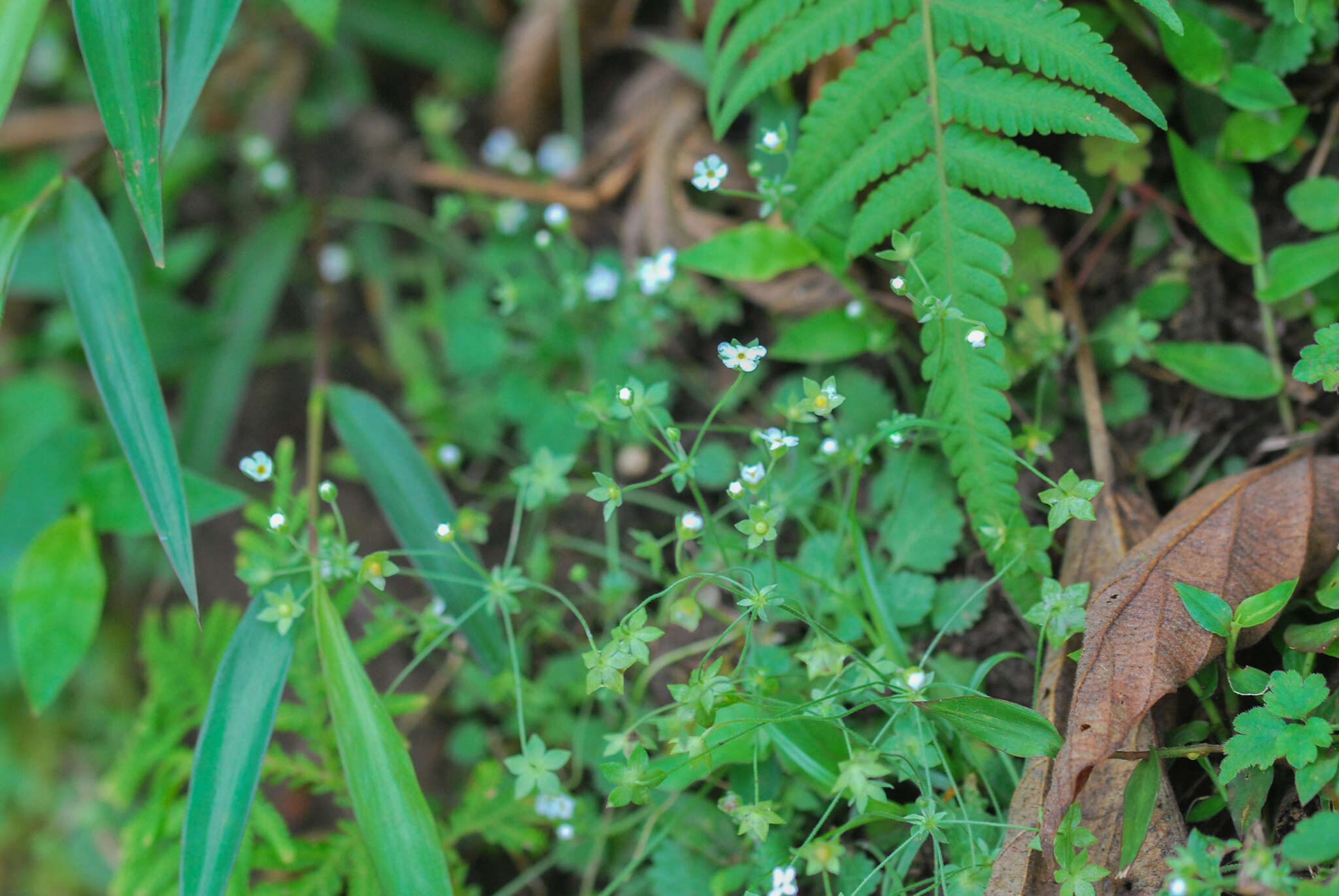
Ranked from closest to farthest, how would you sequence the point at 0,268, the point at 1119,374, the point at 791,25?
the point at 791,25, the point at 0,268, the point at 1119,374

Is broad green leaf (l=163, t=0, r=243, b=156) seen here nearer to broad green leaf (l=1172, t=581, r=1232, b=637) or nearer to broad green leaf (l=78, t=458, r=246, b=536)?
broad green leaf (l=78, t=458, r=246, b=536)

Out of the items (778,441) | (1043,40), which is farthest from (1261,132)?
(778,441)

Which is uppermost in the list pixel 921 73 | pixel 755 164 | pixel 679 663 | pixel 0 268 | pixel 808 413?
pixel 921 73

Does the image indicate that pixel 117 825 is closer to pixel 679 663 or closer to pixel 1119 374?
pixel 679 663

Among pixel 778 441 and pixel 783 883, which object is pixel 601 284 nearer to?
pixel 778 441

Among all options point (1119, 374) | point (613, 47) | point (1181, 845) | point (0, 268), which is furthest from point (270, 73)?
point (1181, 845)

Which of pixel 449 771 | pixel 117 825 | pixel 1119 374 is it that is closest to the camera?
pixel 1119 374
